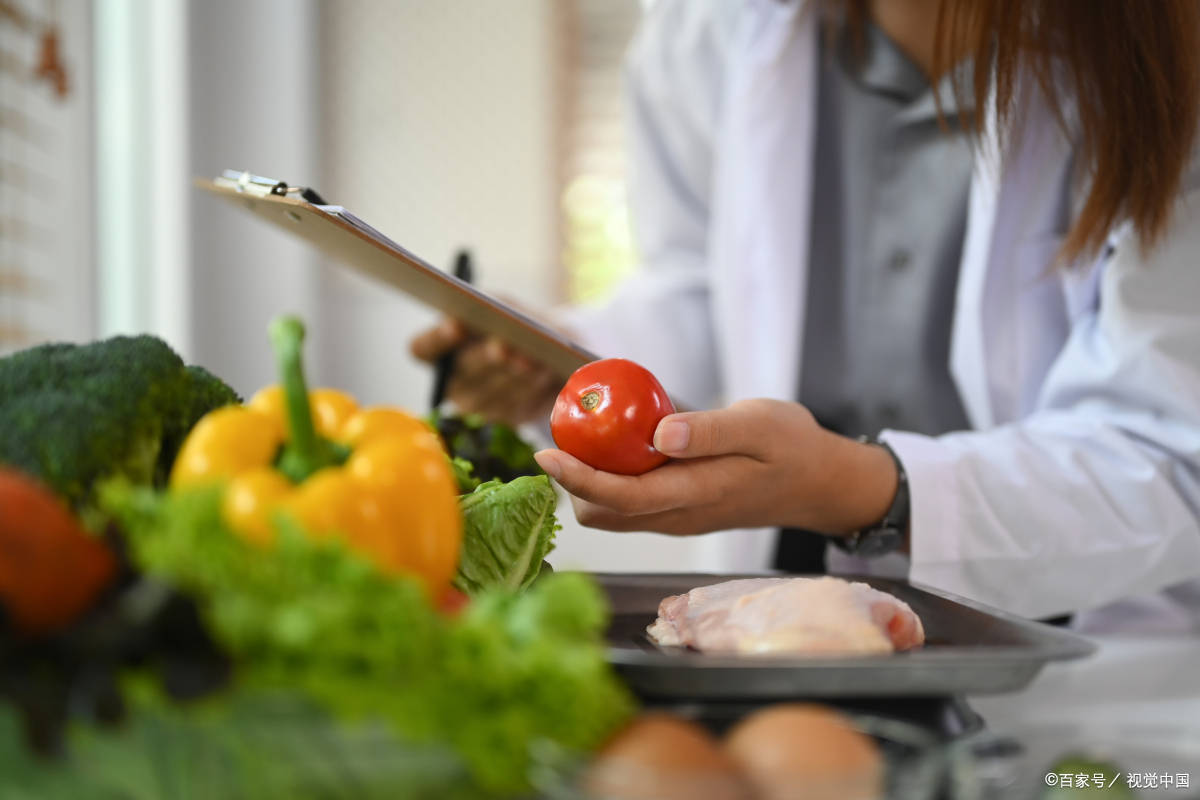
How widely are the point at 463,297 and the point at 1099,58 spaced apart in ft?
2.53

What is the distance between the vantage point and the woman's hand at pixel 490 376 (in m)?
1.56

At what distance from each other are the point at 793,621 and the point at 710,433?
27cm

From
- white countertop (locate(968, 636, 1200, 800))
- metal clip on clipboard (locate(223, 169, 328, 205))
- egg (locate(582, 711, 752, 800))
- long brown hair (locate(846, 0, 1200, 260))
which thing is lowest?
white countertop (locate(968, 636, 1200, 800))

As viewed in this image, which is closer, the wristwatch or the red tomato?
the red tomato

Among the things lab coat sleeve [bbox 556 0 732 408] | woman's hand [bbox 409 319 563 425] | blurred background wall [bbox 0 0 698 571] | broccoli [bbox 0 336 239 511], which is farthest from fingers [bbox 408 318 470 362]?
blurred background wall [bbox 0 0 698 571]

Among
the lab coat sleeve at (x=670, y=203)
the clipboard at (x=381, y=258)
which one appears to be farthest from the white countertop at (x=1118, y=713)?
the lab coat sleeve at (x=670, y=203)

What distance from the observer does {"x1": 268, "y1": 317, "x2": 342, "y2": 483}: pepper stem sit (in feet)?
1.81

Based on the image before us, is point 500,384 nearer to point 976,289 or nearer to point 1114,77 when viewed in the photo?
point 976,289

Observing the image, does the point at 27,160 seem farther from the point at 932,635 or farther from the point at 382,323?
the point at 932,635

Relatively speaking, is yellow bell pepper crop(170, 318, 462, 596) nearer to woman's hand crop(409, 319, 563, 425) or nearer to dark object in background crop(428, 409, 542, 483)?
dark object in background crop(428, 409, 542, 483)

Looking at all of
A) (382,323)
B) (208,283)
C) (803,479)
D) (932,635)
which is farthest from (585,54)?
(932,635)

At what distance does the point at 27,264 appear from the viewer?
7.59ft

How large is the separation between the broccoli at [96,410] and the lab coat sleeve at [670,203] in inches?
46.0

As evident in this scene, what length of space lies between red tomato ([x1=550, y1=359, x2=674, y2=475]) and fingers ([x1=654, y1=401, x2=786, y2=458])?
0.24 ft
